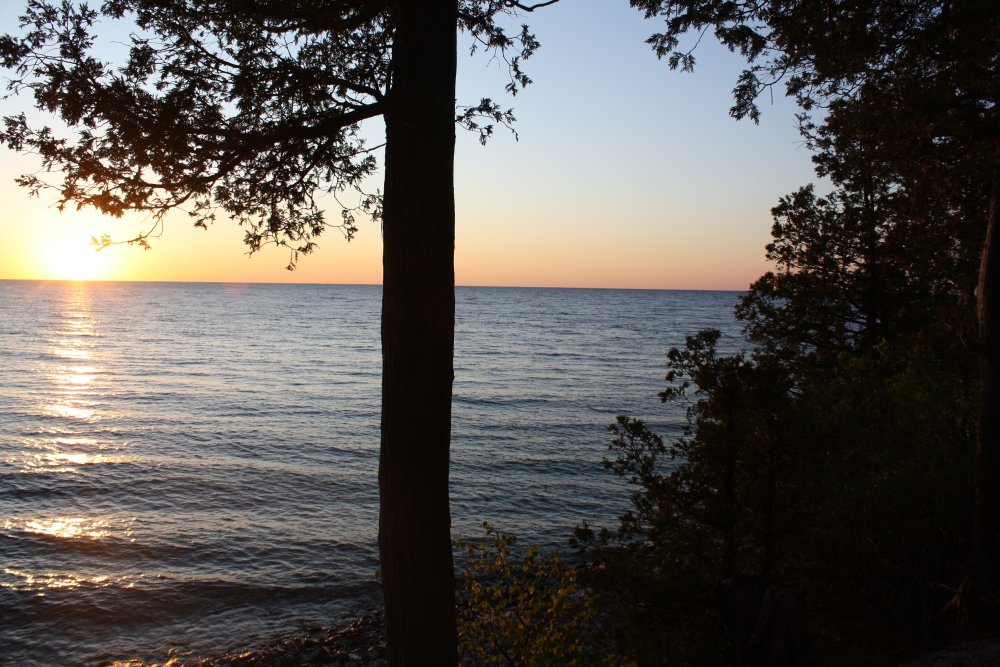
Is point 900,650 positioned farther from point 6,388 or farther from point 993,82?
point 6,388

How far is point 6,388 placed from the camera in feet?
126

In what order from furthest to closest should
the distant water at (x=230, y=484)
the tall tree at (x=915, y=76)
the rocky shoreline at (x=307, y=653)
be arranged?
the distant water at (x=230, y=484), the rocky shoreline at (x=307, y=653), the tall tree at (x=915, y=76)

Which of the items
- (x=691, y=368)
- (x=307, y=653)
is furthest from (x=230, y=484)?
(x=691, y=368)

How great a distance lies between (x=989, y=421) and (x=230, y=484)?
1985 centimetres

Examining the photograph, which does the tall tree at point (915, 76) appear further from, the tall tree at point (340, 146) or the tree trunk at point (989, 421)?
the tall tree at point (340, 146)

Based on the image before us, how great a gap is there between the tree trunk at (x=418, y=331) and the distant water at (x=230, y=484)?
9.43 metres

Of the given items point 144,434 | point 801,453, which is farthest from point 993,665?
point 144,434

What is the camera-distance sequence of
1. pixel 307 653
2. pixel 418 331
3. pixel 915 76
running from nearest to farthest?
pixel 418 331, pixel 915 76, pixel 307 653

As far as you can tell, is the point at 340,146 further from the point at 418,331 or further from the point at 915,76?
the point at 915,76

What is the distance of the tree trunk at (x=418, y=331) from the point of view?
483 centimetres

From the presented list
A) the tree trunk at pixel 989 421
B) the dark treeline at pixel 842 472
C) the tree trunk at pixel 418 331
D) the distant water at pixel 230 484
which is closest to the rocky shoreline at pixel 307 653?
the distant water at pixel 230 484

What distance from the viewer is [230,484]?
2145 centimetres

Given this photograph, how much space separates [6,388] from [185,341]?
102 ft

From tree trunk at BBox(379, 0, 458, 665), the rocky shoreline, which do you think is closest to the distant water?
the rocky shoreline
